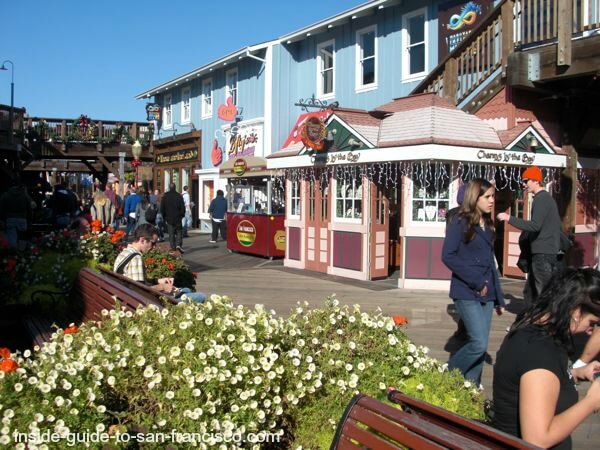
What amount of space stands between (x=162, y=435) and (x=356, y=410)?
2.65 ft

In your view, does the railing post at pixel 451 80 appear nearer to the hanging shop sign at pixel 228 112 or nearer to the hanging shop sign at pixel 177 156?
the hanging shop sign at pixel 228 112

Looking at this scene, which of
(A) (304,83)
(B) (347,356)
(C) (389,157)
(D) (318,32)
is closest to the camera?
(B) (347,356)

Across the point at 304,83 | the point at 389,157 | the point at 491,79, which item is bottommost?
the point at 389,157

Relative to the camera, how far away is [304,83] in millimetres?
19312

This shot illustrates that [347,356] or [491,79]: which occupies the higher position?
[491,79]

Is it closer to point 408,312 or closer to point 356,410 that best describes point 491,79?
point 408,312

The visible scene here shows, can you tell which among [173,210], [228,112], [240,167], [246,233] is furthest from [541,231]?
[228,112]

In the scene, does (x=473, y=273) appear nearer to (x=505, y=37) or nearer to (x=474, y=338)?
(x=474, y=338)

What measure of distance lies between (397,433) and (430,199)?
886 centimetres

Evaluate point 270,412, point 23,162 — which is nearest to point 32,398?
point 270,412

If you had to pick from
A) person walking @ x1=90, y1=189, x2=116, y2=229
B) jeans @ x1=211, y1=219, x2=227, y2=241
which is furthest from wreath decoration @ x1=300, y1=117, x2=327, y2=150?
jeans @ x1=211, y1=219, x2=227, y2=241

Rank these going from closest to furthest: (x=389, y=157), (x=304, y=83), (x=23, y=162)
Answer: (x=389, y=157)
(x=304, y=83)
(x=23, y=162)

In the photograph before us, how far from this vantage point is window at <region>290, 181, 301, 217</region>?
14.0 meters

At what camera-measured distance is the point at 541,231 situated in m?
7.08
